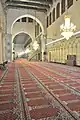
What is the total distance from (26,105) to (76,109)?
87cm

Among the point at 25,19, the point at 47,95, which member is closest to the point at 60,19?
the point at 25,19

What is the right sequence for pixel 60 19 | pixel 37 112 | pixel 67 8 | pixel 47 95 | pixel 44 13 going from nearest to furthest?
pixel 37 112 < pixel 47 95 < pixel 67 8 < pixel 60 19 < pixel 44 13

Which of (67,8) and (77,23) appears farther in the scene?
(67,8)

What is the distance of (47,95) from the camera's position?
11.8 feet

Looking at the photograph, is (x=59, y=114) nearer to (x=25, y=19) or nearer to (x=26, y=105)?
(x=26, y=105)

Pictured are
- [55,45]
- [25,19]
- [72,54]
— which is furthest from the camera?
[25,19]

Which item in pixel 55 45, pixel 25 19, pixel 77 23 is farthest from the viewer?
pixel 25 19

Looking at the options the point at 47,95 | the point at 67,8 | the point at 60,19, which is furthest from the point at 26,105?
the point at 60,19

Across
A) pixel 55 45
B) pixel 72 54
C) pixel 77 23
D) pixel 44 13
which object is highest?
→ pixel 44 13

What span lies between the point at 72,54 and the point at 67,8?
416 centimetres

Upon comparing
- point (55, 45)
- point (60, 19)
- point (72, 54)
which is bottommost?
point (72, 54)

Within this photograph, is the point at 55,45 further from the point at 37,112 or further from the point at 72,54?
the point at 37,112

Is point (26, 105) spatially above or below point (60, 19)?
below

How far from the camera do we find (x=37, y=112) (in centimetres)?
262
